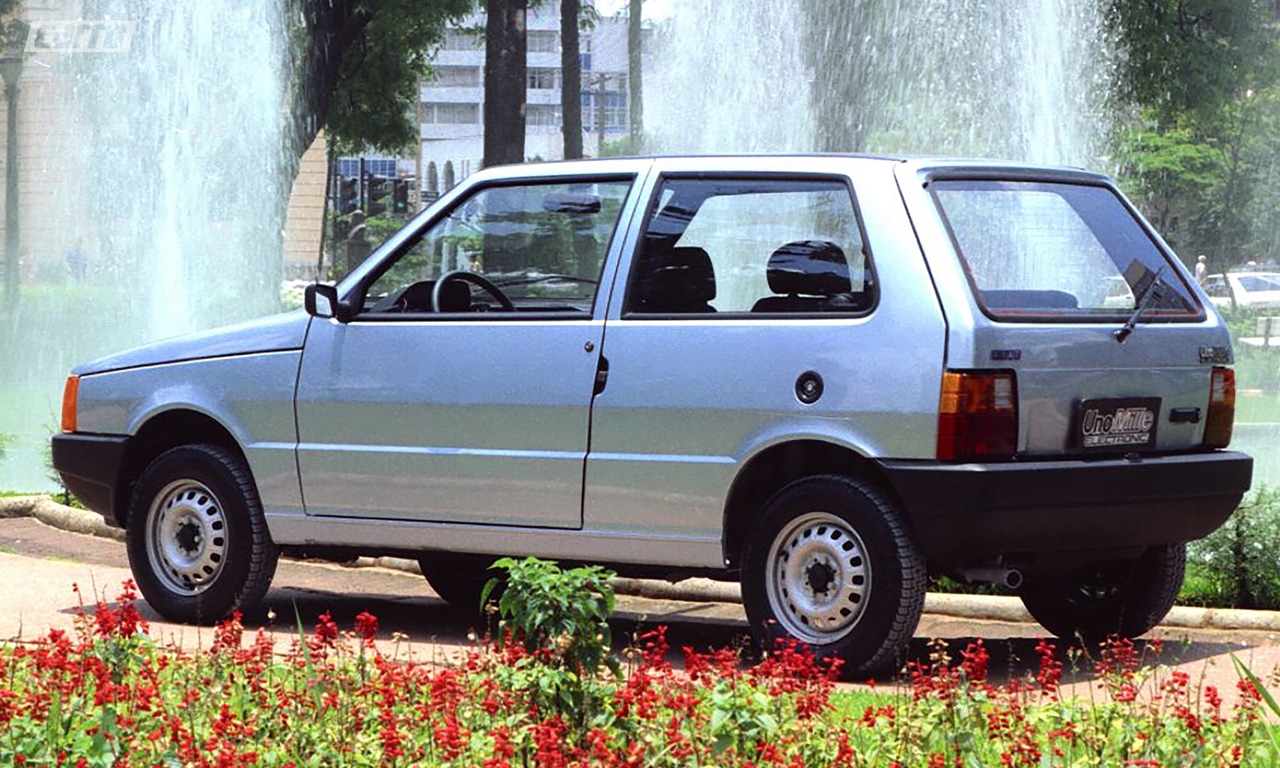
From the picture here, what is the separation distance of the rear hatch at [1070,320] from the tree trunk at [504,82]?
16103mm

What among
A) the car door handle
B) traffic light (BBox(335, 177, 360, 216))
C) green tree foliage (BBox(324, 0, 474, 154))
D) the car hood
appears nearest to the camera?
the car door handle

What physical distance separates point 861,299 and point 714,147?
18972 mm

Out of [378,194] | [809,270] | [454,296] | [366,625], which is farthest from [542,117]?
[366,625]

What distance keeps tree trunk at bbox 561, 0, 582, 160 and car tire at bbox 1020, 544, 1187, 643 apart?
21886 millimetres

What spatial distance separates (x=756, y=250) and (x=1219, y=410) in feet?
5.91

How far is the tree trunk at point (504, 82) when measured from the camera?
25422mm

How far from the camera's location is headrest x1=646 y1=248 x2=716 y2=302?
28.9ft

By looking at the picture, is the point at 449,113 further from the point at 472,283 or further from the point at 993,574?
the point at 993,574

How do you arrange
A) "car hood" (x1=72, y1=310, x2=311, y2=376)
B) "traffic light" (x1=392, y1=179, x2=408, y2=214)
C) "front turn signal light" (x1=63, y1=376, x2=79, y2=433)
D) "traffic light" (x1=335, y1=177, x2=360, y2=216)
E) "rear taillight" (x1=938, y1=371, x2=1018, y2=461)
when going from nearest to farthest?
1. "rear taillight" (x1=938, y1=371, x2=1018, y2=461)
2. "car hood" (x1=72, y1=310, x2=311, y2=376)
3. "front turn signal light" (x1=63, y1=376, x2=79, y2=433)
4. "traffic light" (x1=392, y1=179, x2=408, y2=214)
5. "traffic light" (x1=335, y1=177, x2=360, y2=216)

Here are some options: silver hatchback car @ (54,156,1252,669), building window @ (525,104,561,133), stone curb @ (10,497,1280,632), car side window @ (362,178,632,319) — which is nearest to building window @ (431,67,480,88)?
building window @ (525,104,561,133)

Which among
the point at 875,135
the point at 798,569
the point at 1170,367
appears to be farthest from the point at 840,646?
the point at 875,135

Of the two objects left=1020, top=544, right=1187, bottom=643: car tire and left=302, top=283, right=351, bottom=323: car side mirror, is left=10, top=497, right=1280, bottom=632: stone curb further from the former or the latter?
left=302, top=283, right=351, bottom=323: car side mirror

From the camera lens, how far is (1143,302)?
28.0 feet

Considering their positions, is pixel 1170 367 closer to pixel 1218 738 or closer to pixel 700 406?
pixel 700 406
